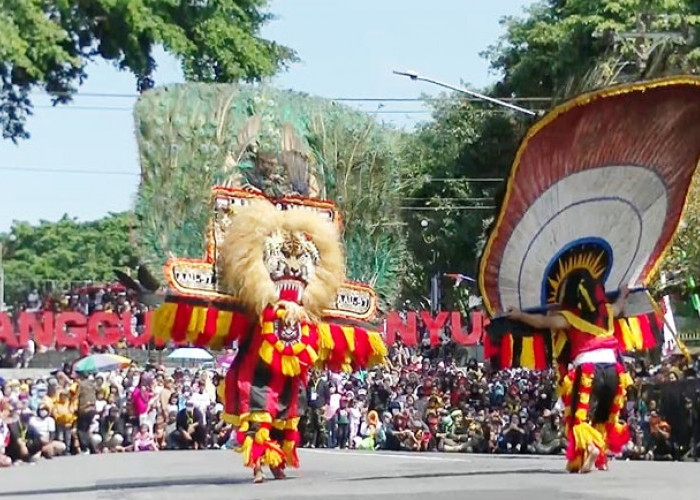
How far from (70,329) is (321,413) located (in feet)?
25.4

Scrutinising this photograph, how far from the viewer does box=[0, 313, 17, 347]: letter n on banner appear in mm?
35312

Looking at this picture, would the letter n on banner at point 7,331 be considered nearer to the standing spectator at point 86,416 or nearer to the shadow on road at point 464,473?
the standing spectator at point 86,416

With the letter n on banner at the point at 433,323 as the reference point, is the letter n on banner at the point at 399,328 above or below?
below

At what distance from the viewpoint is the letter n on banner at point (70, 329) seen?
3447 cm

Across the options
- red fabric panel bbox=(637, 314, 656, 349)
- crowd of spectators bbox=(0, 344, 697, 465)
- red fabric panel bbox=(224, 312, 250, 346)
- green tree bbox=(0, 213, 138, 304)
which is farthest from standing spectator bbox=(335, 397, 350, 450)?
green tree bbox=(0, 213, 138, 304)

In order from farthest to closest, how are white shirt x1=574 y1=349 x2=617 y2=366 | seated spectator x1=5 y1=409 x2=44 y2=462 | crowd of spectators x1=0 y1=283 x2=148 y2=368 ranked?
crowd of spectators x1=0 y1=283 x2=148 y2=368 < seated spectator x1=5 y1=409 x2=44 y2=462 < white shirt x1=574 y1=349 x2=617 y2=366

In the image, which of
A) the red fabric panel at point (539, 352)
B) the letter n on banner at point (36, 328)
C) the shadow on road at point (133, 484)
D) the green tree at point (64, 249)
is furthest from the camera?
the green tree at point (64, 249)

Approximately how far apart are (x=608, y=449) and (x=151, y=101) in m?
5.97

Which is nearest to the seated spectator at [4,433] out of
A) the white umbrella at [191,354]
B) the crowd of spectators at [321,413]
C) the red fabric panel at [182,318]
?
the crowd of spectators at [321,413]

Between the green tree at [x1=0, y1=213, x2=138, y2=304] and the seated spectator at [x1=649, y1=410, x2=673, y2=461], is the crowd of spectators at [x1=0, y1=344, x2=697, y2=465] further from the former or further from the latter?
the green tree at [x1=0, y1=213, x2=138, y2=304]

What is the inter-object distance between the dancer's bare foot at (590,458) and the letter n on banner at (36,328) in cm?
2009

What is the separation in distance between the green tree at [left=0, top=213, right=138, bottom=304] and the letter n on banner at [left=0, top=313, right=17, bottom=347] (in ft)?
241

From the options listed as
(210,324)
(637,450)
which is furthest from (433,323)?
(210,324)

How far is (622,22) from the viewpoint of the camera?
4350cm
